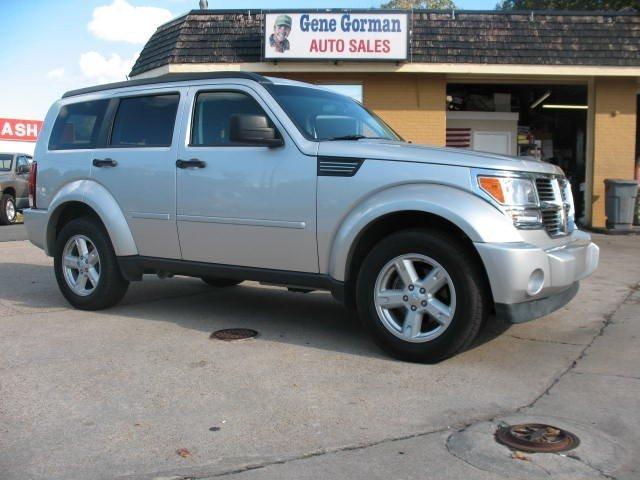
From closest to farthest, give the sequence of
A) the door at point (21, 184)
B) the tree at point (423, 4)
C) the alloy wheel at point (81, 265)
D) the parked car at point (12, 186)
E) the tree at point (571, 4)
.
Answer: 1. the alloy wheel at point (81, 265)
2. the parked car at point (12, 186)
3. the door at point (21, 184)
4. the tree at point (571, 4)
5. the tree at point (423, 4)

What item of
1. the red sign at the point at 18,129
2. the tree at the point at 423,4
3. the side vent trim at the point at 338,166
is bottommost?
the side vent trim at the point at 338,166

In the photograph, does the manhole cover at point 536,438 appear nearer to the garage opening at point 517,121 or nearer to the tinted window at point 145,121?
the tinted window at point 145,121

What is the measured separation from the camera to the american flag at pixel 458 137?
49.3ft

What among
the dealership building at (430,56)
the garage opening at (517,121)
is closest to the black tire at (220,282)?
the dealership building at (430,56)

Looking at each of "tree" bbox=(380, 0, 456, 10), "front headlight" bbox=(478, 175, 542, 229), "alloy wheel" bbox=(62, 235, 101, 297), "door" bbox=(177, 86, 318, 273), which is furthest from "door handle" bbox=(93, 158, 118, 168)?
"tree" bbox=(380, 0, 456, 10)

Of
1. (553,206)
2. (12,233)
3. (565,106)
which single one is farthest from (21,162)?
(553,206)

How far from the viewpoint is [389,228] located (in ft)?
16.0

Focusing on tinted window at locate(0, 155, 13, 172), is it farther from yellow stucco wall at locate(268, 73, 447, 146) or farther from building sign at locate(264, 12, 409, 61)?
building sign at locate(264, 12, 409, 61)

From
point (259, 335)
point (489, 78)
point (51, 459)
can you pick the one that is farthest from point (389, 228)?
point (489, 78)

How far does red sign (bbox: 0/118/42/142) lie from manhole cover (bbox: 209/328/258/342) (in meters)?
38.2

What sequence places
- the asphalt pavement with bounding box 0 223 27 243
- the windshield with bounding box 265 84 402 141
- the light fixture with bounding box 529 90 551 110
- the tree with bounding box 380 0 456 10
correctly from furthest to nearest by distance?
the tree with bounding box 380 0 456 10, the light fixture with bounding box 529 90 551 110, the asphalt pavement with bounding box 0 223 27 243, the windshield with bounding box 265 84 402 141

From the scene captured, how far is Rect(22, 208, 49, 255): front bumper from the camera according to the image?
6.59 m

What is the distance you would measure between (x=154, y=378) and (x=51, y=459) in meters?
1.20

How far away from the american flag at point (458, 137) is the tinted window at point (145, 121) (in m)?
10.0
